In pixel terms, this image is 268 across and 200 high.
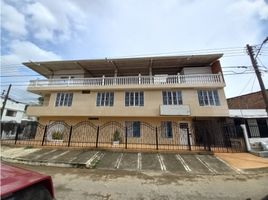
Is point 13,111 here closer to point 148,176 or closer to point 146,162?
point 146,162

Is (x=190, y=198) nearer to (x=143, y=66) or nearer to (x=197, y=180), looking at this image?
(x=197, y=180)

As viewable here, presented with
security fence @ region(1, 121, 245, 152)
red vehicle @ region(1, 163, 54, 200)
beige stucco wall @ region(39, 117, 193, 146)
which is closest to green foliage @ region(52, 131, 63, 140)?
security fence @ region(1, 121, 245, 152)

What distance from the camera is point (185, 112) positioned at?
12.3 m

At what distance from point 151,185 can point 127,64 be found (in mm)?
12021

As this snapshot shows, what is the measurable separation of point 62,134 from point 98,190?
10.1 m

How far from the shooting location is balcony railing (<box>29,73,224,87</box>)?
13273 mm

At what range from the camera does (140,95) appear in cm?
1380

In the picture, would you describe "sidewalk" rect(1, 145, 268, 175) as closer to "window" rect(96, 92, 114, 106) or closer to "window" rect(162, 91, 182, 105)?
"window" rect(162, 91, 182, 105)

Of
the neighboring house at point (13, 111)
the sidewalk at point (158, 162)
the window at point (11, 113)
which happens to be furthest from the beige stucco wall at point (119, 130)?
the window at point (11, 113)

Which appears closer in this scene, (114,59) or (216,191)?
(216,191)

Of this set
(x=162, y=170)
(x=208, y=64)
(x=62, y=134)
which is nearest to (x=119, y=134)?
(x=62, y=134)

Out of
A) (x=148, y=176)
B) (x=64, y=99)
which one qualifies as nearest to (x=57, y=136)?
(x=64, y=99)

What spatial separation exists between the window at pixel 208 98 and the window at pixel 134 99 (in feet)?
16.5

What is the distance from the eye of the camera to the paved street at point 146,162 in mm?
6812
